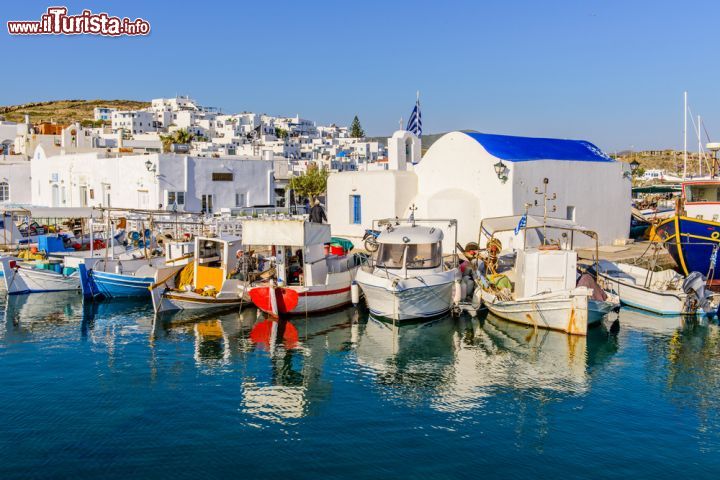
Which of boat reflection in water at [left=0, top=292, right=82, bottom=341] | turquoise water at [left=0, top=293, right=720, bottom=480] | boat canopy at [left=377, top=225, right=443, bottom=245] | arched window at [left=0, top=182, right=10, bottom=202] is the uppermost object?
arched window at [left=0, top=182, right=10, bottom=202]

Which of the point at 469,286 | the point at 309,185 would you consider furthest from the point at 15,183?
the point at 469,286

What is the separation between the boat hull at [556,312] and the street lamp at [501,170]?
786 cm

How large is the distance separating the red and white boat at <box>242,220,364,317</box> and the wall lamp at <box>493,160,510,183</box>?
26.9 ft

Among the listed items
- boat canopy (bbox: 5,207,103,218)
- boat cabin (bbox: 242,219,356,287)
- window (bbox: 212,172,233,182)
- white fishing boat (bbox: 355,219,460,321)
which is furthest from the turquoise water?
window (bbox: 212,172,233,182)

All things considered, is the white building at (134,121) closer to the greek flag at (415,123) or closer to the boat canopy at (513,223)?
the greek flag at (415,123)

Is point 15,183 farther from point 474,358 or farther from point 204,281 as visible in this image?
point 474,358

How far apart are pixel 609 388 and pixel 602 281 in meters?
7.73

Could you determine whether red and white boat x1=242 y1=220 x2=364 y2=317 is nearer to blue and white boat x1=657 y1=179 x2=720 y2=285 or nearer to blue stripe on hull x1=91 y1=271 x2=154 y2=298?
blue stripe on hull x1=91 y1=271 x2=154 y2=298

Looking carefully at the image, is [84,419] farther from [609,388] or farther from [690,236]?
[690,236]

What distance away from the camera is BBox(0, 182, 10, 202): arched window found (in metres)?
51.6

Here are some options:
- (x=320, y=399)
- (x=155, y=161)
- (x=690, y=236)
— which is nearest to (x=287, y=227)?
(x=320, y=399)

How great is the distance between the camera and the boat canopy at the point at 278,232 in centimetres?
2022

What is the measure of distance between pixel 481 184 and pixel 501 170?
1.33 meters

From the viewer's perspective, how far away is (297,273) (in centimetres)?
2122
